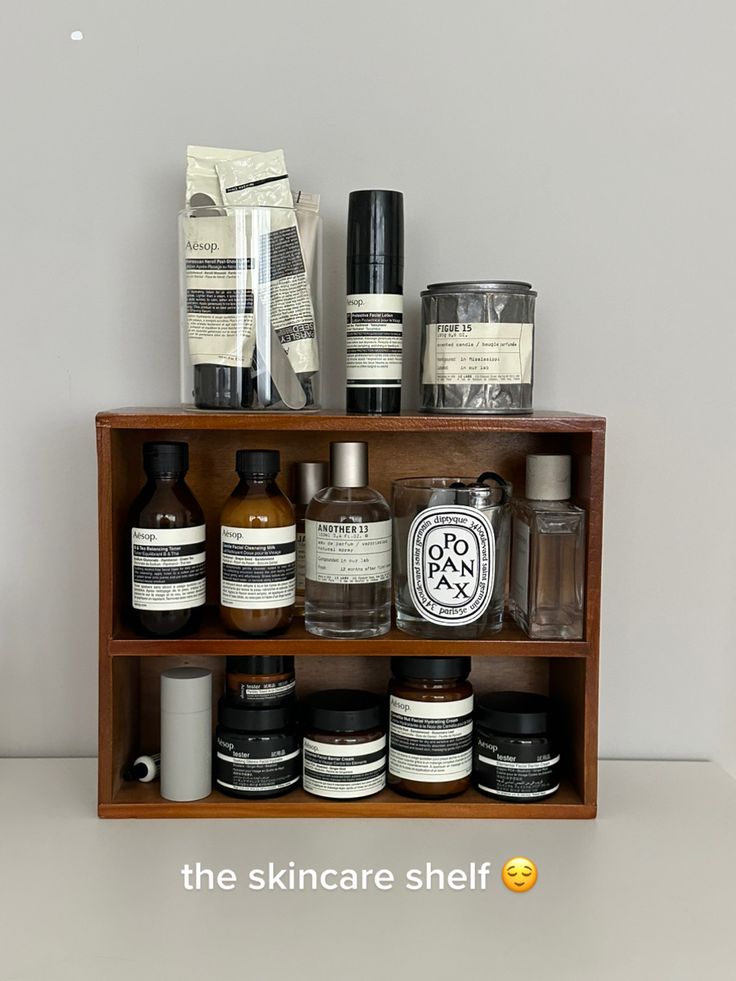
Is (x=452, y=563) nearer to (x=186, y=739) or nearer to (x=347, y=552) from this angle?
(x=347, y=552)

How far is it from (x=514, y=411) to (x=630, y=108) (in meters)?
0.29

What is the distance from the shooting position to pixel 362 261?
79cm

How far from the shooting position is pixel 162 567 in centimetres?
78

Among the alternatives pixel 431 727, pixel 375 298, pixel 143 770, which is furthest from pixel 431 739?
pixel 375 298

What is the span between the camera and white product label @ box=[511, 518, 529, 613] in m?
0.81

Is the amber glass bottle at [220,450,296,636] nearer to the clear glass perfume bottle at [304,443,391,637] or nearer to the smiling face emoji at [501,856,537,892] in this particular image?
the clear glass perfume bottle at [304,443,391,637]

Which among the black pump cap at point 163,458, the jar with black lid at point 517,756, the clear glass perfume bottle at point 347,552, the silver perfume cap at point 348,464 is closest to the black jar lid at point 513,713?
the jar with black lid at point 517,756

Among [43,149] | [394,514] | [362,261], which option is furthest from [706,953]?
[43,149]

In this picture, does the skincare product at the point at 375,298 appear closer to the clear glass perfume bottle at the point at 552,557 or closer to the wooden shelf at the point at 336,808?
the clear glass perfume bottle at the point at 552,557

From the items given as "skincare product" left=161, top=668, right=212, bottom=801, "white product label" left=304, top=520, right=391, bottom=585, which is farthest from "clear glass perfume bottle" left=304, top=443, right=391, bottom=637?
"skincare product" left=161, top=668, right=212, bottom=801

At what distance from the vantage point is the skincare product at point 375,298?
79 centimetres

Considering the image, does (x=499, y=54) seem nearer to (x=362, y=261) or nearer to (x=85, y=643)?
(x=362, y=261)

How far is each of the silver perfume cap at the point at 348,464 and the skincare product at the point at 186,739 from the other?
0.63ft

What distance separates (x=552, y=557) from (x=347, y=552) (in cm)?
16
